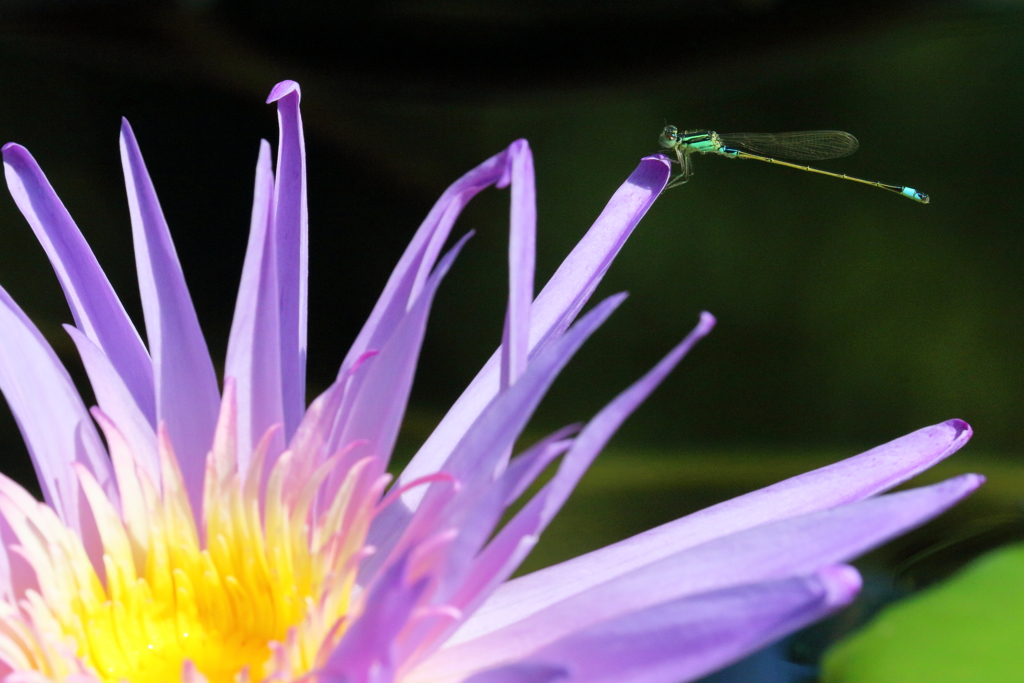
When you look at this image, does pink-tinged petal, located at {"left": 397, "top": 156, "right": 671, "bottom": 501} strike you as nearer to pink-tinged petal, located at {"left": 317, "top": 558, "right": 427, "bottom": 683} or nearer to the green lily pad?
pink-tinged petal, located at {"left": 317, "top": 558, "right": 427, "bottom": 683}

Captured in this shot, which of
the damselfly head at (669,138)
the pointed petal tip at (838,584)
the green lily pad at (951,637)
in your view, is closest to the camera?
the pointed petal tip at (838,584)

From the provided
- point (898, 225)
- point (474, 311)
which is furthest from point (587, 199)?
point (898, 225)

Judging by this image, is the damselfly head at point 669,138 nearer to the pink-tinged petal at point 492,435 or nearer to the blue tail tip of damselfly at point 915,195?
the blue tail tip of damselfly at point 915,195

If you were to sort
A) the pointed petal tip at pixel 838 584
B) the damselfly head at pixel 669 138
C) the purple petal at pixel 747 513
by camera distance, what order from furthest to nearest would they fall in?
the damselfly head at pixel 669 138 → the purple petal at pixel 747 513 → the pointed petal tip at pixel 838 584

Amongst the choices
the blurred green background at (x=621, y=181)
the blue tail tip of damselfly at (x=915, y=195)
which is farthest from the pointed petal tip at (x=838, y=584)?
the blue tail tip of damselfly at (x=915, y=195)

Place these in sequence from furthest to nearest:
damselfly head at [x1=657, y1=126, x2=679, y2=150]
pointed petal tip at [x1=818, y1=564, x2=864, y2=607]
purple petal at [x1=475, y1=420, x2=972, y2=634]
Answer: damselfly head at [x1=657, y1=126, x2=679, y2=150] → purple petal at [x1=475, y1=420, x2=972, y2=634] → pointed petal tip at [x1=818, y1=564, x2=864, y2=607]

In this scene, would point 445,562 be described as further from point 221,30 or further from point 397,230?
point 221,30

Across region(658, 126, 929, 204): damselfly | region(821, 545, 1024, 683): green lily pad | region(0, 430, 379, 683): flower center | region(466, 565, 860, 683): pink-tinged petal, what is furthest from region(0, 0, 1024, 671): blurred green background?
region(466, 565, 860, 683): pink-tinged petal
